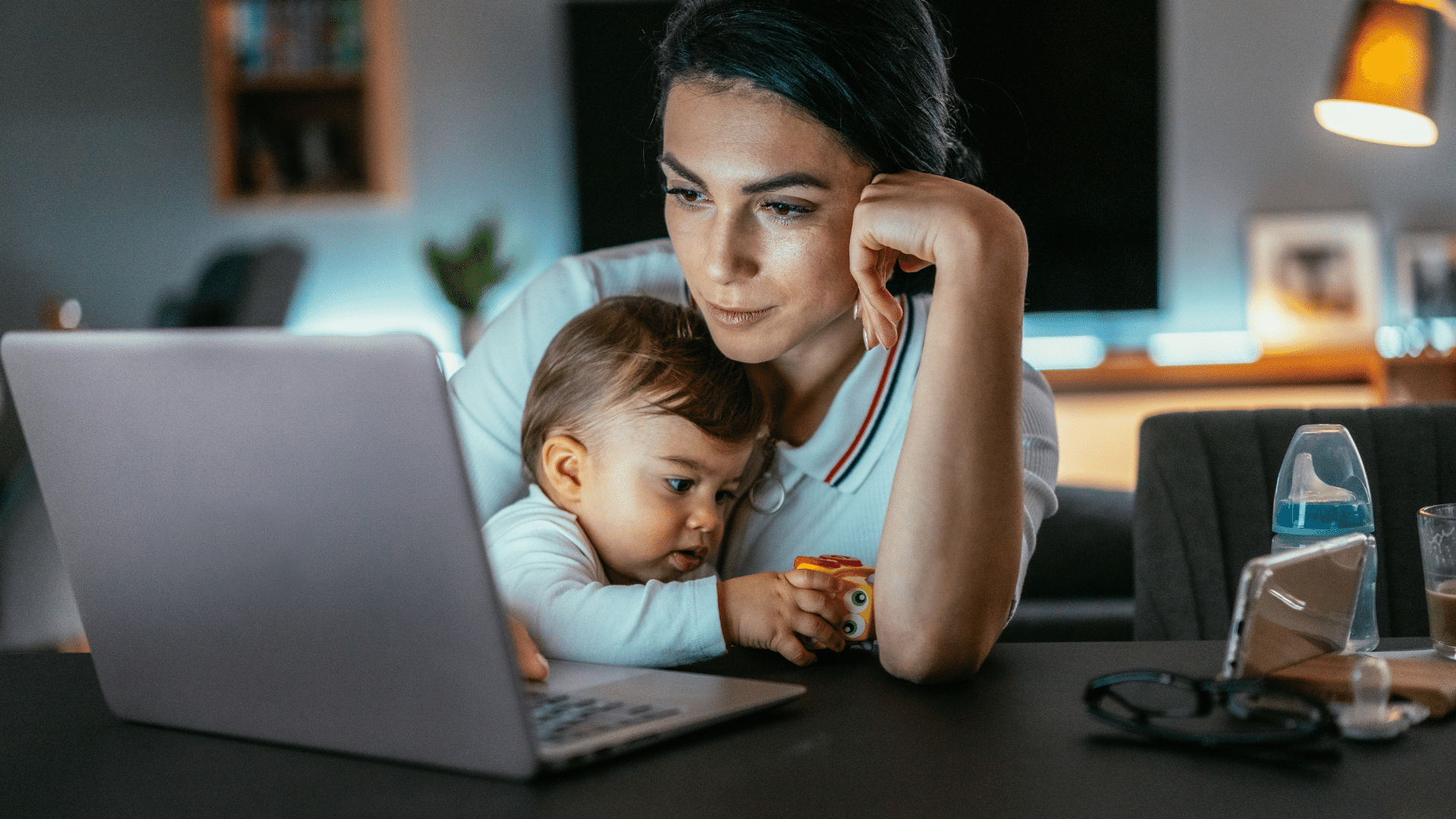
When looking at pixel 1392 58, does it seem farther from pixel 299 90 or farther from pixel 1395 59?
pixel 299 90

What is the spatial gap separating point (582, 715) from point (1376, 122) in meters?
1.63

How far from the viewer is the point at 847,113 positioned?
102 cm

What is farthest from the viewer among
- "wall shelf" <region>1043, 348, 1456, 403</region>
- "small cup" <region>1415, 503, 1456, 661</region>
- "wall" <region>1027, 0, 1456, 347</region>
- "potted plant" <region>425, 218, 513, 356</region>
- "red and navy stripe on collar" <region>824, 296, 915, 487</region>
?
"wall" <region>1027, 0, 1456, 347</region>

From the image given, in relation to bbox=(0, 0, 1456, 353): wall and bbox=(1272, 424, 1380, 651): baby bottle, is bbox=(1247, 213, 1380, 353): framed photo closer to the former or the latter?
bbox=(0, 0, 1456, 353): wall

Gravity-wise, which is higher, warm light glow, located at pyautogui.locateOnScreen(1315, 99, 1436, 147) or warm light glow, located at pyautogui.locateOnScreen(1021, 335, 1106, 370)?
warm light glow, located at pyautogui.locateOnScreen(1315, 99, 1436, 147)

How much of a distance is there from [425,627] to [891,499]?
0.37 meters

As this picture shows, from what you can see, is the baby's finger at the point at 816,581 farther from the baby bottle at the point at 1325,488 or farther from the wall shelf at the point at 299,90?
the wall shelf at the point at 299,90

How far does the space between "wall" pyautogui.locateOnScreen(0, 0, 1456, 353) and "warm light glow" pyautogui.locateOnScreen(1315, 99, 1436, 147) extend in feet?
7.66

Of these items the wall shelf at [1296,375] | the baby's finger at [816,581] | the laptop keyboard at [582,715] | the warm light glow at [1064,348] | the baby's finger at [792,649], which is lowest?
the wall shelf at [1296,375]

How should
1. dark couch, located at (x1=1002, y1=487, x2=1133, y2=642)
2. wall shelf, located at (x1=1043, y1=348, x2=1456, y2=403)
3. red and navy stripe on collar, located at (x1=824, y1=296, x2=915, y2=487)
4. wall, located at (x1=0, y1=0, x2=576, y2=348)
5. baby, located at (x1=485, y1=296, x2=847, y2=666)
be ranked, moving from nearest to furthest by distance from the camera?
baby, located at (x1=485, y1=296, x2=847, y2=666) → red and navy stripe on collar, located at (x1=824, y1=296, x2=915, y2=487) → dark couch, located at (x1=1002, y1=487, x2=1133, y2=642) → wall shelf, located at (x1=1043, y1=348, x2=1456, y2=403) → wall, located at (x1=0, y1=0, x2=576, y2=348)

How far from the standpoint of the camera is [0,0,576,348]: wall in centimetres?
426

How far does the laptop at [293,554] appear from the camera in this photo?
555 mm

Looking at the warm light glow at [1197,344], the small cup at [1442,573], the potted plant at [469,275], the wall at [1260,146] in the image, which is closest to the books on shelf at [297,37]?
the potted plant at [469,275]

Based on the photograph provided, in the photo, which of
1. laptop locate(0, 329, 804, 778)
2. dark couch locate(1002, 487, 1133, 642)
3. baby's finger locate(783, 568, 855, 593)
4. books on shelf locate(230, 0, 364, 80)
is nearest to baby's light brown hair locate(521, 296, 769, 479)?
baby's finger locate(783, 568, 855, 593)
